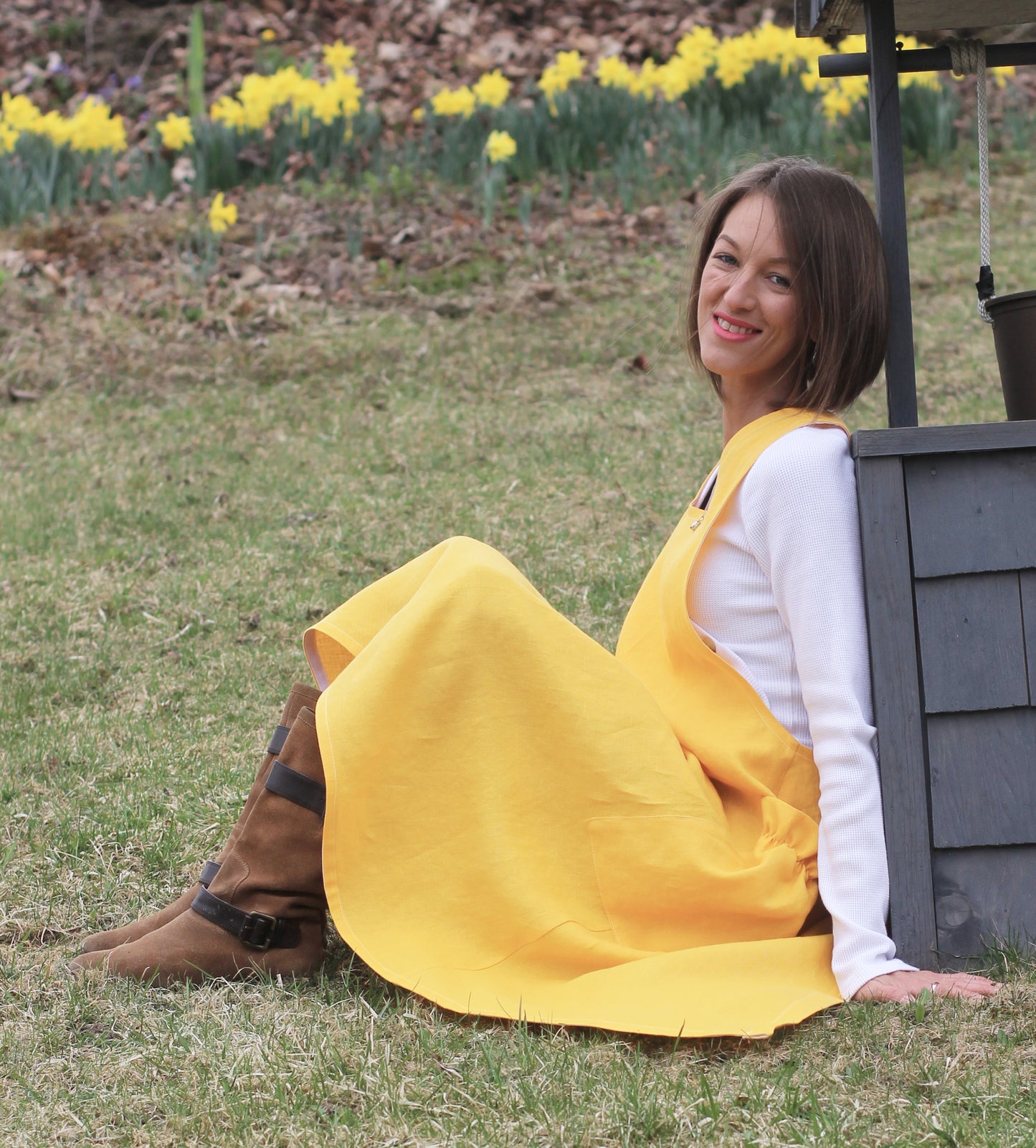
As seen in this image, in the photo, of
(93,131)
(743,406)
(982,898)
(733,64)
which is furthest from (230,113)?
(982,898)

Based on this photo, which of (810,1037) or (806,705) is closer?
(810,1037)

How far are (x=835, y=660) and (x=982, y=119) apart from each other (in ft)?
3.25

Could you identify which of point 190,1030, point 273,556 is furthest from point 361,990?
point 273,556

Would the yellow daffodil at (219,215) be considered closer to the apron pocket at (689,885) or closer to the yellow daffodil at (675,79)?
the yellow daffodil at (675,79)

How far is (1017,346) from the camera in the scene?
6.58 ft

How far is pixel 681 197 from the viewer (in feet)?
23.2

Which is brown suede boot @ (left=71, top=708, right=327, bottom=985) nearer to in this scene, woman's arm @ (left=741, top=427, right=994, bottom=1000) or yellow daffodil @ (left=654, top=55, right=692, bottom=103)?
woman's arm @ (left=741, top=427, right=994, bottom=1000)

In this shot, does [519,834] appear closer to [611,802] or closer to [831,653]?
Answer: [611,802]

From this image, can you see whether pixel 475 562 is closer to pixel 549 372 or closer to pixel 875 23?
pixel 875 23

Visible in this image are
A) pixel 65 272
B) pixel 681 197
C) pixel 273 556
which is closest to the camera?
pixel 273 556

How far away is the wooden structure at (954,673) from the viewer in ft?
6.26

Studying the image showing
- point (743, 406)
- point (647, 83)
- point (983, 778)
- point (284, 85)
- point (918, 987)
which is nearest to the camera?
point (918, 987)

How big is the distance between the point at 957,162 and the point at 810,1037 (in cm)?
664

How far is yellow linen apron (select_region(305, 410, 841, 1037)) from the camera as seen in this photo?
1885 millimetres
